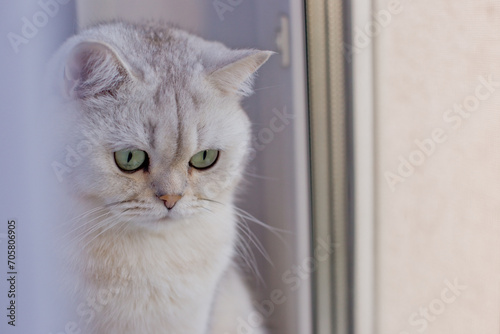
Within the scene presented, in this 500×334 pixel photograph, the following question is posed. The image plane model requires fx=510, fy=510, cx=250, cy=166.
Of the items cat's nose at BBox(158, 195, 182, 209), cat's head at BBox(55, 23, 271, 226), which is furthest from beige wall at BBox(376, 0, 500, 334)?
cat's nose at BBox(158, 195, 182, 209)

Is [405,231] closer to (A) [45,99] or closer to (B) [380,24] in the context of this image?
(B) [380,24]

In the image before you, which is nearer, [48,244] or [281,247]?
[48,244]

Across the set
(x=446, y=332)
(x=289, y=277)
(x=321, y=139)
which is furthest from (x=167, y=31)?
(x=446, y=332)

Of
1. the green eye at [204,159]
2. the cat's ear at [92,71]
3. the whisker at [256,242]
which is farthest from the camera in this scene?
the whisker at [256,242]

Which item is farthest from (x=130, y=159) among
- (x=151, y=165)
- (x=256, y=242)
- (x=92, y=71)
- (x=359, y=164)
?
(x=359, y=164)

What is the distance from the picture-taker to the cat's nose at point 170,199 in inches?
30.5

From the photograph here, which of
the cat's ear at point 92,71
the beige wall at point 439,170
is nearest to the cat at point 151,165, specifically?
the cat's ear at point 92,71

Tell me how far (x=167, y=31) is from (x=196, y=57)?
7cm

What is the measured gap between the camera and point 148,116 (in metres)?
0.77

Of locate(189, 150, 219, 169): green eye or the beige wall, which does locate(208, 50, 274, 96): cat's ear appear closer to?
locate(189, 150, 219, 169): green eye

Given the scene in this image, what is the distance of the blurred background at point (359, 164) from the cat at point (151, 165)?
48 mm

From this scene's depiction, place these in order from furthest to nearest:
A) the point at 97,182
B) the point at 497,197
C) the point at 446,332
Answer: the point at 446,332 < the point at 497,197 < the point at 97,182

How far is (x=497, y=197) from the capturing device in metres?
0.89

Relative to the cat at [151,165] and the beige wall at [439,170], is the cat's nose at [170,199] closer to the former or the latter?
the cat at [151,165]
